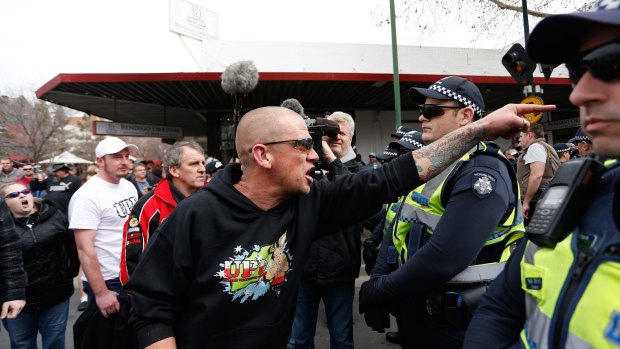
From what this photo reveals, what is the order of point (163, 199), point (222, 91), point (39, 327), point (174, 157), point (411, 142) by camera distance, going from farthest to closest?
point (222, 91), point (39, 327), point (174, 157), point (411, 142), point (163, 199)

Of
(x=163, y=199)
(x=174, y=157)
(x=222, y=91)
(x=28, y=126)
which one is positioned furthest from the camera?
(x=28, y=126)

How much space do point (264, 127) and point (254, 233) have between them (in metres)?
0.47

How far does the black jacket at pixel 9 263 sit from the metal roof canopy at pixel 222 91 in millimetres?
7655

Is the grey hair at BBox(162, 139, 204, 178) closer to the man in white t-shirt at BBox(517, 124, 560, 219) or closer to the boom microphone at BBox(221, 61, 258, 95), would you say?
the boom microphone at BBox(221, 61, 258, 95)

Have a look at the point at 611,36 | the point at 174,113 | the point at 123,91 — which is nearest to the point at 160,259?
the point at 611,36

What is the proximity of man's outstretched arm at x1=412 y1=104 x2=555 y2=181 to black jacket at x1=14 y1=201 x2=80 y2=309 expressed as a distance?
133 inches

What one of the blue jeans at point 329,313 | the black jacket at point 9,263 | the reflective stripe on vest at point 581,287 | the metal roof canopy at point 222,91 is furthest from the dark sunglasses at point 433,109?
the metal roof canopy at point 222,91

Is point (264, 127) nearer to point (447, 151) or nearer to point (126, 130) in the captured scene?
point (447, 151)

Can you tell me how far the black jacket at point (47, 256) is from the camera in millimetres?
3316

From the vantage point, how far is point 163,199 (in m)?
2.85

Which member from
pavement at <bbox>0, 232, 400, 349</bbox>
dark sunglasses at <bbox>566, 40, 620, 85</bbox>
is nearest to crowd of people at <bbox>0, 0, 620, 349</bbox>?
dark sunglasses at <bbox>566, 40, 620, 85</bbox>

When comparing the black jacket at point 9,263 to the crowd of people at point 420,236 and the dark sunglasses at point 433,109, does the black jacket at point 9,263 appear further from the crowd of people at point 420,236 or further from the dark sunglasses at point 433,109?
the dark sunglasses at point 433,109

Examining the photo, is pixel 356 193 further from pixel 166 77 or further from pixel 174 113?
pixel 174 113

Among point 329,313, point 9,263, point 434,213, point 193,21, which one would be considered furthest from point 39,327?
point 193,21
